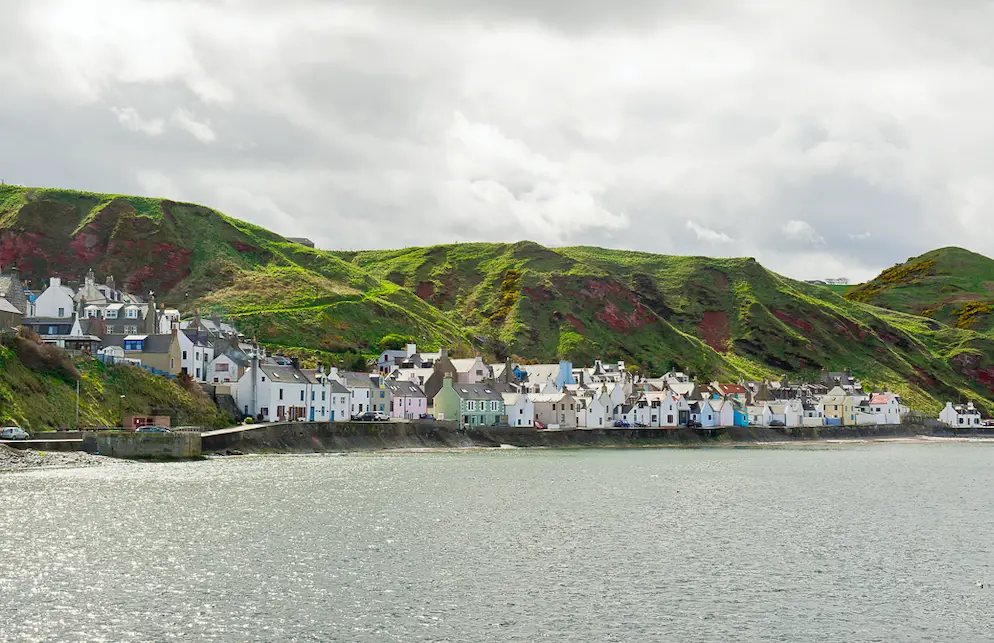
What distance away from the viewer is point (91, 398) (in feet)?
315

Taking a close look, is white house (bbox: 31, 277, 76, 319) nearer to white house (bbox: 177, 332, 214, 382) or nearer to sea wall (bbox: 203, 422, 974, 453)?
white house (bbox: 177, 332, 214, 382)

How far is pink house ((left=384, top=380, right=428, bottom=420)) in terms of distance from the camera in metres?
136

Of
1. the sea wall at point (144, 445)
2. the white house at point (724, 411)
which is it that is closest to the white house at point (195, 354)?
the sea wall at point (144, 445)

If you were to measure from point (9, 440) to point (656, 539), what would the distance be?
175ft

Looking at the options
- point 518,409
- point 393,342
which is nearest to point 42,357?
point 518,409

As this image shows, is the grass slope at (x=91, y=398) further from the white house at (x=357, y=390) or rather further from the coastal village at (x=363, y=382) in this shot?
the white house at (x=357, y=390)

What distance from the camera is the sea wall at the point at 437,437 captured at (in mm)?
100625

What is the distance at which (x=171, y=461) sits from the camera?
3521 inches

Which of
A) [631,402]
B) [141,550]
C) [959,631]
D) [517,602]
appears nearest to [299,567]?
[141,550]

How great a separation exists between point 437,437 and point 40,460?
179 feet

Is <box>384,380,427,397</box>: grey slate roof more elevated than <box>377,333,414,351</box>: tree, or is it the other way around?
<box>377,333,414,351</box>: tree

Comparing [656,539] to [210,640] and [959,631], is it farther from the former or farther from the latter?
[210,640]

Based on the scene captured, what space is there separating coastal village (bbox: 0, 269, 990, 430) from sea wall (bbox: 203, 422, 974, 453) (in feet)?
9.68

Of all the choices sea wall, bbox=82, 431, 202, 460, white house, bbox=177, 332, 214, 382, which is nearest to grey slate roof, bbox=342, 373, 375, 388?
white house, bbox=177, 332, 214, 382
